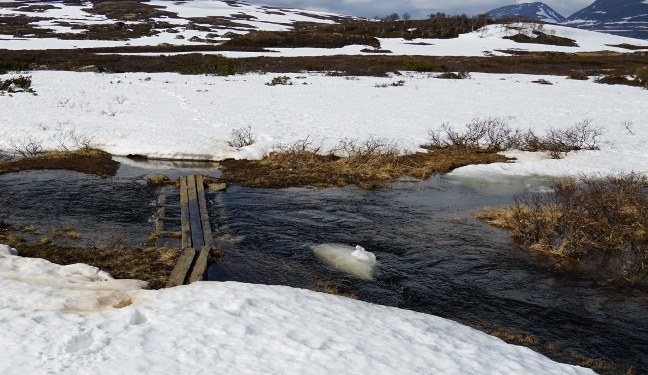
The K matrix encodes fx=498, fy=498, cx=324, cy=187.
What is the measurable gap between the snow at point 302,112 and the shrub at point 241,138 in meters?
0.24

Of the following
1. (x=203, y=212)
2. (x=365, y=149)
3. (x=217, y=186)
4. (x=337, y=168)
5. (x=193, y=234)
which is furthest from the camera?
(x=365, y=149)

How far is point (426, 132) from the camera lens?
21906 millimetres

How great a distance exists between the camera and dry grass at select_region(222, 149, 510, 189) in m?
15.4

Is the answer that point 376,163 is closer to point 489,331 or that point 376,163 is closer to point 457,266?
point 457,266

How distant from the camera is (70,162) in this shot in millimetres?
16281

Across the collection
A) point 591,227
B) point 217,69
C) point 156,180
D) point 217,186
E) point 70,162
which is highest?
point 217,69

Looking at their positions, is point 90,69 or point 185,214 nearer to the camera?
point 185,214

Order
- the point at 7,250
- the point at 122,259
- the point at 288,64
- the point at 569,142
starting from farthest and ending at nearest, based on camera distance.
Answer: the point at 288,64 < the point at 569,142 < the point at 122,259 < the point at 7,250

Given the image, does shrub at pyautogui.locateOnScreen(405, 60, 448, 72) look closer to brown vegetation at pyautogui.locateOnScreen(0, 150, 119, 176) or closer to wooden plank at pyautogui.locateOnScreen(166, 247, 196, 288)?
brown vegetation at pyautogui.locateOnScreen(0, 150, 119, 176)

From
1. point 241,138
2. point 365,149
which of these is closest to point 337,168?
point 365,149

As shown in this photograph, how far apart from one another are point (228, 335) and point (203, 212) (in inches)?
245

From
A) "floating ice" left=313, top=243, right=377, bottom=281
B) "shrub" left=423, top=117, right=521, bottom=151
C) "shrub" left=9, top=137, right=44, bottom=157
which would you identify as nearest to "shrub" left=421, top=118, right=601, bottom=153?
"shrub" left=423, top=117, right=521, bottom=151

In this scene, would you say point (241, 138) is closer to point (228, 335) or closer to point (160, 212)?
point (160, 212)

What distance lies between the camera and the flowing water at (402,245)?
8.13 meters
